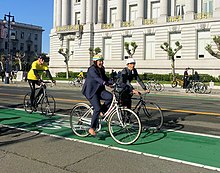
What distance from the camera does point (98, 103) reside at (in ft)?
22.2

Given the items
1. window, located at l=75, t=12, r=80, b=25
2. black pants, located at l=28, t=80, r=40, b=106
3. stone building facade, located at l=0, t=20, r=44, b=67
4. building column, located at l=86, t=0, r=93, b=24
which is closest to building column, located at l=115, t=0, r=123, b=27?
building column, located at l=86, t=0, r=93, b=24

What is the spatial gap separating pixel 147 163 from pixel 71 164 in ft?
4.21

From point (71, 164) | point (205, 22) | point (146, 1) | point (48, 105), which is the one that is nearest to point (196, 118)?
point (48, 105)

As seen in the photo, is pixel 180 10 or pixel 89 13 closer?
pixel 180 10

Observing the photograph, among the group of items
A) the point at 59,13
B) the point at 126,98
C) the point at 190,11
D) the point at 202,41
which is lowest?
the point at 126,98

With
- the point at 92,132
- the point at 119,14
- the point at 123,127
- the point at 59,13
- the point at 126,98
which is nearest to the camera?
the point at 123,127

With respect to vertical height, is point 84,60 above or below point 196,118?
above

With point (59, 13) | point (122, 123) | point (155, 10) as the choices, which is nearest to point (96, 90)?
point (122, 123)

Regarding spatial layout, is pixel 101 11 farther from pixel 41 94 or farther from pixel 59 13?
pixel 41 94

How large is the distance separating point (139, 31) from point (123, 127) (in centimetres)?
4388

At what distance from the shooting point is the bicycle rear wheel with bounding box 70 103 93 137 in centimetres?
721

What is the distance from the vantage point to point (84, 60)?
55188 mm

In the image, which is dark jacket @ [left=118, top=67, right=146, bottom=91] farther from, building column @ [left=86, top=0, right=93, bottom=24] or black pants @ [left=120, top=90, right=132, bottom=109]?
building column @ [left=86, top=0, right=93, bottom=24]

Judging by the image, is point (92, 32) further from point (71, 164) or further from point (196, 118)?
point (71, 164)
